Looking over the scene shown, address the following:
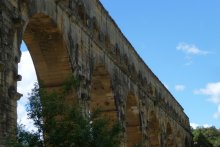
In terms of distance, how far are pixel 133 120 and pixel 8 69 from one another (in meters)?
14.4

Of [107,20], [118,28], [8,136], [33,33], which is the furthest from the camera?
[118,28]

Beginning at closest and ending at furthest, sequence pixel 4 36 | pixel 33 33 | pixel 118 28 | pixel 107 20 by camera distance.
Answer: pixel 4 36
pixel 33 33
pixel 107 20
pixel 118 28

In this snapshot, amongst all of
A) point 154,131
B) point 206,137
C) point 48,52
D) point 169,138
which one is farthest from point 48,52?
point 206,137

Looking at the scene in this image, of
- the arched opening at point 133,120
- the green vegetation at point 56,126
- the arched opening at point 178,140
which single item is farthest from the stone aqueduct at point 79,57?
the arched opening at point 178,140

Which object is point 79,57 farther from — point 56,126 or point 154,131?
point 154,131

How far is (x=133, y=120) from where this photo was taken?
25.2 meters

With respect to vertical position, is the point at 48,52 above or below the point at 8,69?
above

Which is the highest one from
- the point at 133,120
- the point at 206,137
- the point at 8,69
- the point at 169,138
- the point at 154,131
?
the point at 206,137

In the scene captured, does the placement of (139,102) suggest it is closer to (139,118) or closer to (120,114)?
(139,118)

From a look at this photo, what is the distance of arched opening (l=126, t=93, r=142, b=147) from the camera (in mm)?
24984

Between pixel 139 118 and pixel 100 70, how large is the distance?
19.1 ft

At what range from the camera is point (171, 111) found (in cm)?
3756

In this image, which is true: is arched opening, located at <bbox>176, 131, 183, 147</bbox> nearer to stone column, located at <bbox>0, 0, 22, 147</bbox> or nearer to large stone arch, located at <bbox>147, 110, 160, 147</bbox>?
large stone arch, located at <bbox>147, 110, 160, 147</bbox>

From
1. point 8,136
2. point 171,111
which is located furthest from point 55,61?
point 171,111
